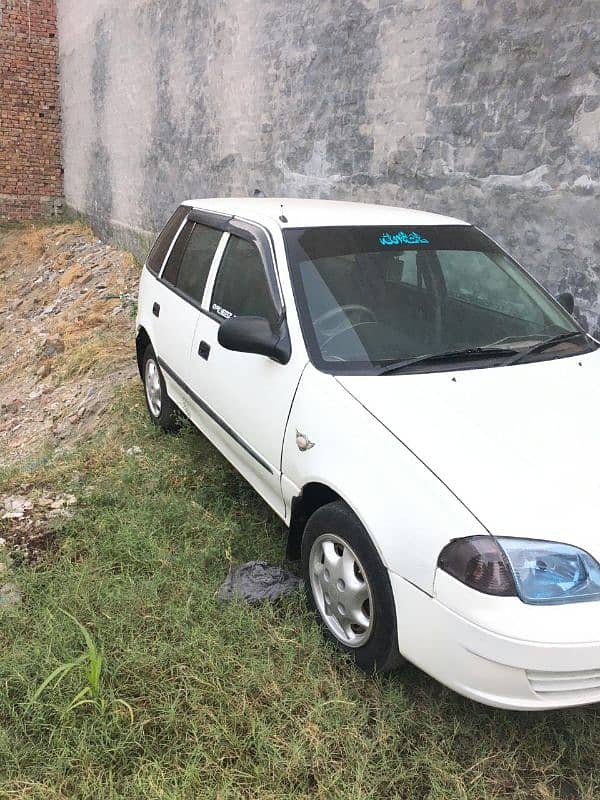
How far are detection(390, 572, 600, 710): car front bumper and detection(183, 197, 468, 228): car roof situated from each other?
2.05 meters

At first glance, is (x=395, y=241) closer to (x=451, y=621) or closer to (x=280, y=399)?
(x=280, y=399)

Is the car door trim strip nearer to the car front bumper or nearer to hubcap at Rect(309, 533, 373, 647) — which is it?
hubcap at Rect(309, 533, 373, 647)

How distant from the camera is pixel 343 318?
3275mm

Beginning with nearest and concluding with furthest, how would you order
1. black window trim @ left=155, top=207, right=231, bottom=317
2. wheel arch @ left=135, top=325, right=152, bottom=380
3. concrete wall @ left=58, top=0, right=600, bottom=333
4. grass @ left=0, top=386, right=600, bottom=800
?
grass @ left=0, top=386, right=600, bottom=800 < black window trim @ left=155, top=207, right=231, bottom=317 < concrete wall @ left=58, top=0, right=600, bottom=333 < wheel arch @ left=135, top=325, right=152, bottom=380

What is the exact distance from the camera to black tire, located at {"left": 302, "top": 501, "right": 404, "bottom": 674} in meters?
2.56

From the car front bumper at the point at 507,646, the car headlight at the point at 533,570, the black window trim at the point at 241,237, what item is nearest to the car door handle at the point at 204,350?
the black window trim at the point at 241,237

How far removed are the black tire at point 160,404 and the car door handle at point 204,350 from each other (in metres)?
1.05

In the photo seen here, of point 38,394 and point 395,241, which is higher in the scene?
point 395,241

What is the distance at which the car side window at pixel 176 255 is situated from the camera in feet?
15.6

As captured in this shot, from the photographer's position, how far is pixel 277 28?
8.10 metres

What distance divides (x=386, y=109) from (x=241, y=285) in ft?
12.1

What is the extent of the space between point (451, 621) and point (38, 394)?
7.20 metres

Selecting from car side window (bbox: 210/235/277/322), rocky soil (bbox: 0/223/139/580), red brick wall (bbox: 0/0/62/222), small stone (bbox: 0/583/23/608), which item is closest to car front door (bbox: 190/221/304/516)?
car side window (bbox: 210/235/277/322)

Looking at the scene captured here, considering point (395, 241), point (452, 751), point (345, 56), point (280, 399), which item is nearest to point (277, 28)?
point (345, 56)
